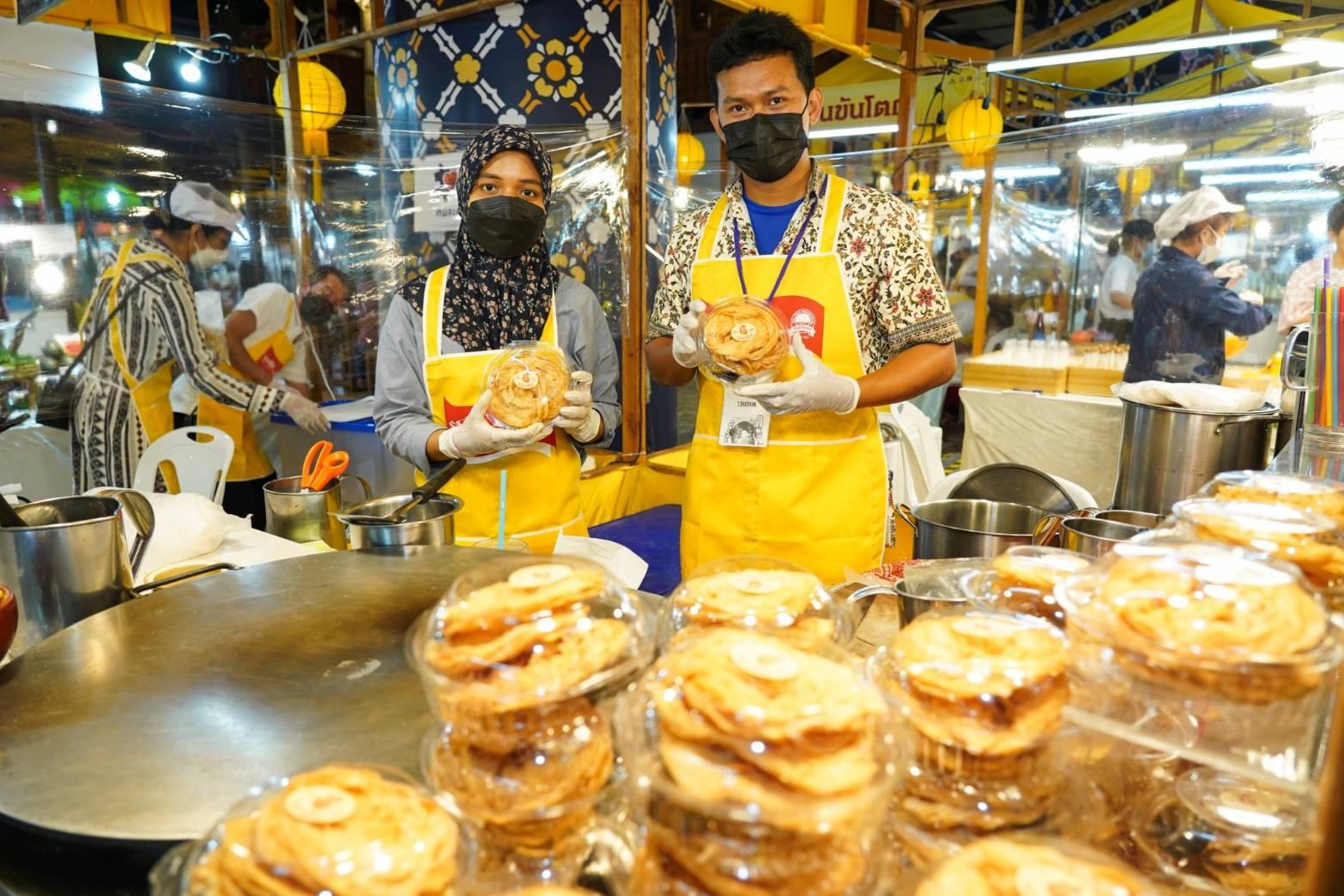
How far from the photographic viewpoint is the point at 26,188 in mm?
3818

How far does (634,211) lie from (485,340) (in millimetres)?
2004

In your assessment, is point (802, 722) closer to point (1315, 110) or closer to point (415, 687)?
point (415, 687)

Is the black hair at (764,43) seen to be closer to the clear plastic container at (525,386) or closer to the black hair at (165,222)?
the clear plastic container at (525,386)

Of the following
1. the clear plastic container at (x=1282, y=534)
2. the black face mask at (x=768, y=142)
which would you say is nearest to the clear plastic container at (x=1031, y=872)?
the clear plastic container at (x=1282, y=534)

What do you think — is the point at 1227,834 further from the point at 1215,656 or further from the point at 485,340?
the point at 485,340

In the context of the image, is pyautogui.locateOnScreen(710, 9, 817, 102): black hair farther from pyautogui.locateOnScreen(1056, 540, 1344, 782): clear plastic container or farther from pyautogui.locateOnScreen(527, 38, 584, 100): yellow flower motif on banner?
pyautogui.locateOnScreen(527, 38, 584, 100): yellow flower motif on banner

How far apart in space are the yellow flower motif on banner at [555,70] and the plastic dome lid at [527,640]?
14.8ft

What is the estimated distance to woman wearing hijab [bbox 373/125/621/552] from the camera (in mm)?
2533

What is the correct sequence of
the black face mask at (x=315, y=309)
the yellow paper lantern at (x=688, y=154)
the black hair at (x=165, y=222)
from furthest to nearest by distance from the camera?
the yellow paper lantern at (x=688, y=154) → the black face mask at (x=315, y=309) → the black hair at (x=165, y=222)

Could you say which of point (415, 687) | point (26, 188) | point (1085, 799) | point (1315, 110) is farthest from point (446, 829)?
point (1315, 110)

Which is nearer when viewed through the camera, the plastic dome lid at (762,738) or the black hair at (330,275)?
the plastic dome lid at (762,738)

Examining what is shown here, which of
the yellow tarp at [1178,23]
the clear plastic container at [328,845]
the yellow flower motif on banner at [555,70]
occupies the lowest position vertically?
the clear plastic container at [328,845]

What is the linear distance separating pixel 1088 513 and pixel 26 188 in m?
4.63

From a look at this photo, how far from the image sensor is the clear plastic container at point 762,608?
2.93 ft
